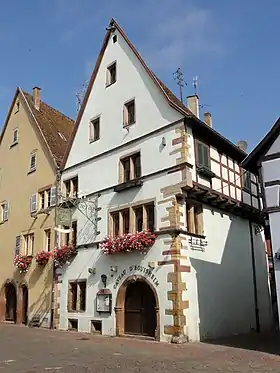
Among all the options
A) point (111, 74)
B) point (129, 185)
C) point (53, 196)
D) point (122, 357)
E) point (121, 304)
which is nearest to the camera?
point (122, 357)

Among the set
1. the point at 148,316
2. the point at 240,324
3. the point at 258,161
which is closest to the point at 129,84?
the point at 258,161

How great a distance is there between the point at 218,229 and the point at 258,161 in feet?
19.6

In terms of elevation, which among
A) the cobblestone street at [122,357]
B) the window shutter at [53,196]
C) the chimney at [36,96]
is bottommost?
the cobblestone street at [122,357]

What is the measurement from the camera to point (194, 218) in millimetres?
18562

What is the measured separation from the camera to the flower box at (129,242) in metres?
17.5

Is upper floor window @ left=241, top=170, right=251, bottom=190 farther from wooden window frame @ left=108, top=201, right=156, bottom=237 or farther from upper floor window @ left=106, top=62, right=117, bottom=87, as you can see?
upper floor window @ left=106, top=62, right=117, bottom=87

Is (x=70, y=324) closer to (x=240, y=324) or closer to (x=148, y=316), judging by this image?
(x=148, y=316)

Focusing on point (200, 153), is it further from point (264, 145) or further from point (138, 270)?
point (138, 270)

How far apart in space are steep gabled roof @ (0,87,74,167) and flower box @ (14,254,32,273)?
5.53 m

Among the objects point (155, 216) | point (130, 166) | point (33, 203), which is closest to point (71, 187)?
point (33, 203)

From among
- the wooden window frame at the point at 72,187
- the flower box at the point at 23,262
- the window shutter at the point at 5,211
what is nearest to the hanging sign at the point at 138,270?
the wooden window frame at the point at 72,187

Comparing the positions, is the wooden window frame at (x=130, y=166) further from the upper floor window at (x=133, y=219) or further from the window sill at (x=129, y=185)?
the upper floor window at (x=133, y=219)

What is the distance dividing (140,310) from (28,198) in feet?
37.3

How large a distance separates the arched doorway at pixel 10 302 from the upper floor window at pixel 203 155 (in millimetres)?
14258
